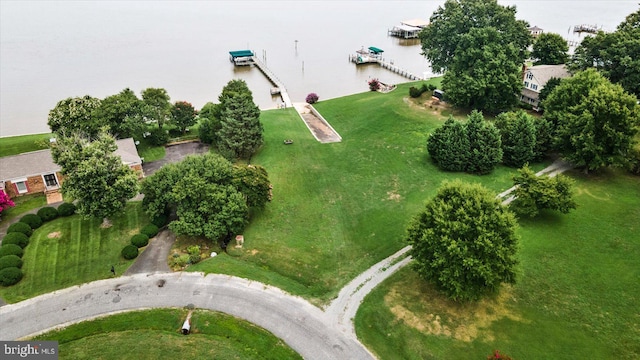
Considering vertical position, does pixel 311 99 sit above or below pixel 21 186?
above

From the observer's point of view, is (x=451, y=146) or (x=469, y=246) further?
(x=451, y=146)

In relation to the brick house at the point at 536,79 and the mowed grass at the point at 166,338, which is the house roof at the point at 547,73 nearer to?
the brick house at the point at 536,79

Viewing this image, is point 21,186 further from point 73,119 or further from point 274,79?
point 274,79

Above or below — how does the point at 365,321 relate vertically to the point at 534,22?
below

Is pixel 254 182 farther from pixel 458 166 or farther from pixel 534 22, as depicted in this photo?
pixel 534 22

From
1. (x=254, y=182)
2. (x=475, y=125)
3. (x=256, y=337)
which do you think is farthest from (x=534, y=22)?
(x=256, y=337)

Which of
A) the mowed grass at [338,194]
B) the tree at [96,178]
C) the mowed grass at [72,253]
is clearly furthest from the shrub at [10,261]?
the mowed grass at [338,194]


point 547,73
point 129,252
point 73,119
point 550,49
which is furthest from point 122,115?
point 550,49
